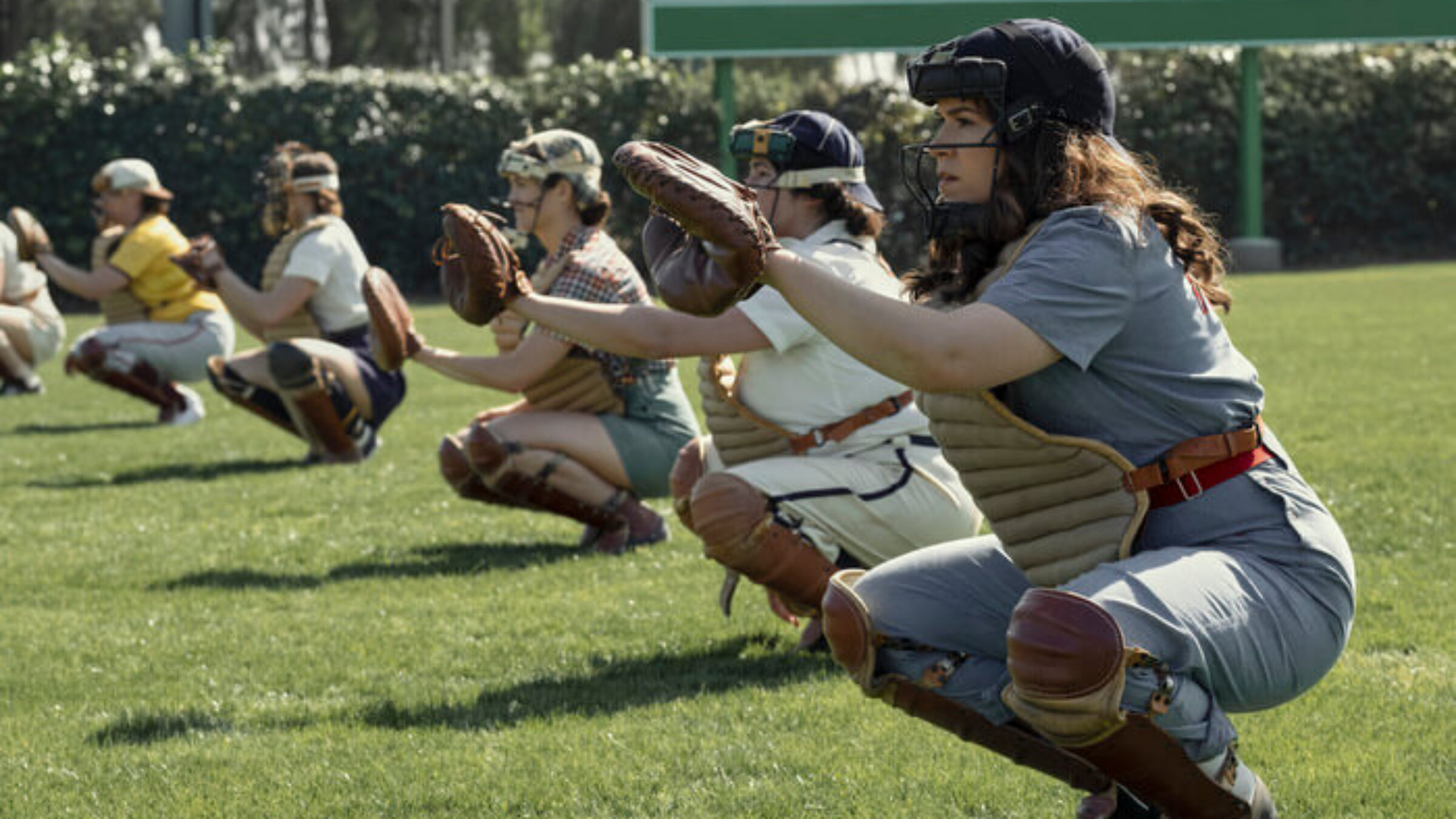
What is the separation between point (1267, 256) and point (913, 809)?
85.4 feet

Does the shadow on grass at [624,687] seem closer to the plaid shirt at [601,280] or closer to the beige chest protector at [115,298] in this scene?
the plaid shirt at [601,280]

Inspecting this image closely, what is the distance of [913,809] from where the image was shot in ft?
13.8

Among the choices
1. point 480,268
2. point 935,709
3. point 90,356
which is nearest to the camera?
point 935,709

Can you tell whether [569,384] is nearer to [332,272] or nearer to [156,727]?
[156,727]

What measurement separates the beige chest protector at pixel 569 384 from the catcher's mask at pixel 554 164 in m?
0.39

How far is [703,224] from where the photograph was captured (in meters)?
3.18

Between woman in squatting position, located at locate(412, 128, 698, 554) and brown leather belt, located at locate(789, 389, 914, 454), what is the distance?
1.84 metres

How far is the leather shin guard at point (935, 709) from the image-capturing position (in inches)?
147

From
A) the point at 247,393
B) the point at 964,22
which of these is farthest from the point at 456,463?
the point at 964,22

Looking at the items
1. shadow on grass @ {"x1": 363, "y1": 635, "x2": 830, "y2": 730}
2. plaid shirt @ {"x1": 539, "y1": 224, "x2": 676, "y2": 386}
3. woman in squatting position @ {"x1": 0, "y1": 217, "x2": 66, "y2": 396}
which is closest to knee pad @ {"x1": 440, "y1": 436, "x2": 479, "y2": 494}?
plaid shirt @ {"x1": 539, "y1": 224, "x2": 676, "y2": 386}

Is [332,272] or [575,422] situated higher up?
[332,272]

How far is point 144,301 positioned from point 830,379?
27.4 feet

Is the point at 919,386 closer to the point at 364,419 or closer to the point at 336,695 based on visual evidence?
the point at 336,695

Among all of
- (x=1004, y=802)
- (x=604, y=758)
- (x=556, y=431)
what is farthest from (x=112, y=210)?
(x=1004, y=802)
